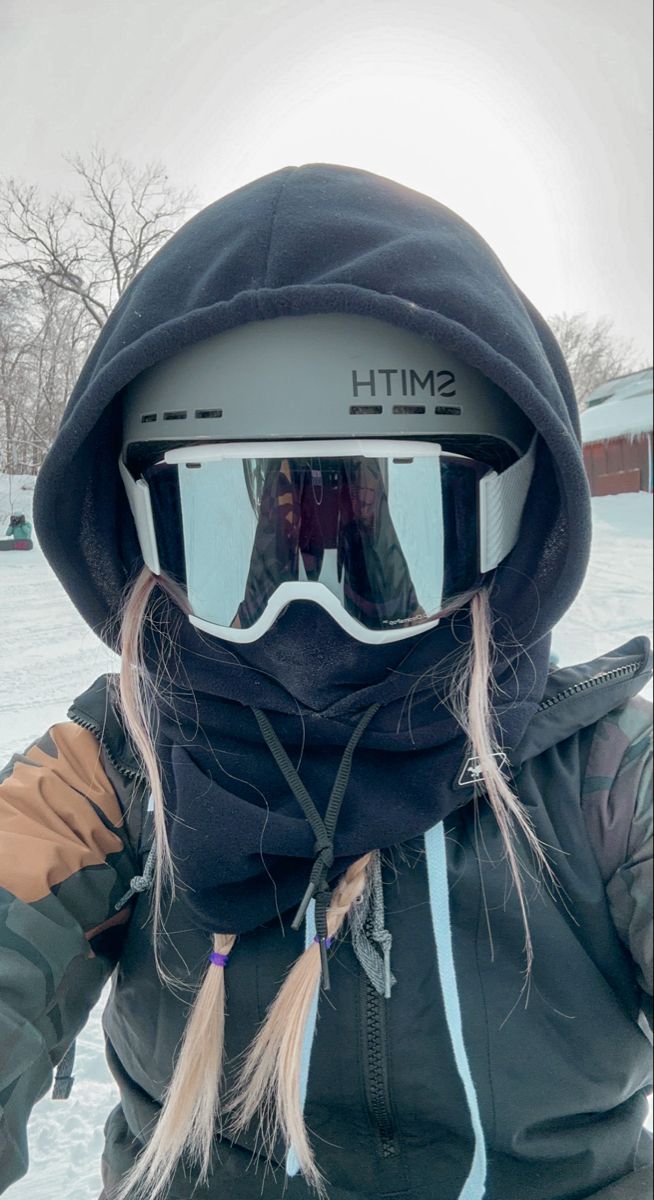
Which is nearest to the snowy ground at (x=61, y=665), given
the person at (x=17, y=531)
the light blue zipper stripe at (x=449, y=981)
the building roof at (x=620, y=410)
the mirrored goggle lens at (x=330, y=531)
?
the person at (x=17, y=531)

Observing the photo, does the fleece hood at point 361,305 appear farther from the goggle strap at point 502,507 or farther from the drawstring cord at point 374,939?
the drawstring cord at point 374,939

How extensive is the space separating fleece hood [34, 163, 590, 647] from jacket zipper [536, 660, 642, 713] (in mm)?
91

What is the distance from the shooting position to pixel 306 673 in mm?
1057

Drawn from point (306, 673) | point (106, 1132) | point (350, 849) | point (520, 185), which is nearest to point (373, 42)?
point (520, 185)

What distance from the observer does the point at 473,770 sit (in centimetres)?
97

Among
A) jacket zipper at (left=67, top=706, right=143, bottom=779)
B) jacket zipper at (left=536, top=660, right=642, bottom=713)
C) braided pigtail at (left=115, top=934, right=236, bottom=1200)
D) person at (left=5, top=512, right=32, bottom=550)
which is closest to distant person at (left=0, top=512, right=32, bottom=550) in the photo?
person at (left=5, top=512, right=32, bottom=550)

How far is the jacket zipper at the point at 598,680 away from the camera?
99 centimetres

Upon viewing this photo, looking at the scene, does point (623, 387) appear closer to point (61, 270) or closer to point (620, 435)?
point (620, 435)

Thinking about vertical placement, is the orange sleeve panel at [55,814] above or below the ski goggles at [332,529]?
below

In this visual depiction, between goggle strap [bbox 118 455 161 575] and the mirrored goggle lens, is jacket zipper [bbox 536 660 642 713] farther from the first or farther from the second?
goggle strap [bbox 118 455 161 575]

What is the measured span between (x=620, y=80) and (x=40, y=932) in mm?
1200

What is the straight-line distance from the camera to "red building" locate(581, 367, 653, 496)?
0.87m

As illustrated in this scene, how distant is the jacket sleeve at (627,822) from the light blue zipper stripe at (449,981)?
203mm

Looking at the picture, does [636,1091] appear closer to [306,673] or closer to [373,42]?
[306,673]
